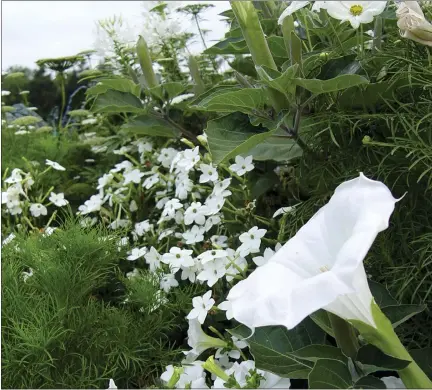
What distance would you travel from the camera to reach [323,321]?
2.92 feet

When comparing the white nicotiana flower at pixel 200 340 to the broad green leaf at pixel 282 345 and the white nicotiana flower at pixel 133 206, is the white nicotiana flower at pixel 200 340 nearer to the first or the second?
the broad green leaf at pixel 282 345

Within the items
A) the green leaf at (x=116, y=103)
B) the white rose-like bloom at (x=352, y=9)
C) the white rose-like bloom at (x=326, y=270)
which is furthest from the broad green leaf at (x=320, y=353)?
the green leaf at (x=116, y=103)

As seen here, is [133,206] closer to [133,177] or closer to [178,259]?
[133,177]

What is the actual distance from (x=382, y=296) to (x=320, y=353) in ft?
0.41

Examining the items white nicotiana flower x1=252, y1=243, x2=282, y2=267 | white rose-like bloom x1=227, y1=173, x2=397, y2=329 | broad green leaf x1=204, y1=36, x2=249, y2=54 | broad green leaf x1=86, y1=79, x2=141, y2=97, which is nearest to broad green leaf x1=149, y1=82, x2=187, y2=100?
broad green leaf x1=86, y1=79, x2=141, y2=97

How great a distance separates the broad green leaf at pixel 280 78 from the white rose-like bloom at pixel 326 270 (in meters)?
0.22

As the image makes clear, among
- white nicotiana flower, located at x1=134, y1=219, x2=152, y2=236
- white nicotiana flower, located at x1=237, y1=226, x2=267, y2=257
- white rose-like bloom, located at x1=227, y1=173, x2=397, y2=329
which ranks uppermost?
white rose-like bloom, located at x1=227, y1=173, x2=397, y2=329

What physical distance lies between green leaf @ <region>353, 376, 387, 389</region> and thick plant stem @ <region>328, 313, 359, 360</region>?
3 centimetres

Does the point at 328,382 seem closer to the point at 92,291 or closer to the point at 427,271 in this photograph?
the point at 427,271

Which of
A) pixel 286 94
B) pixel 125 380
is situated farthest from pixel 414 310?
pixel 125 380

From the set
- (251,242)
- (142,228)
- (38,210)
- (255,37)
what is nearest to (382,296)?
(251,242)

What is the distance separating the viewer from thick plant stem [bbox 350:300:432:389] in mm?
738

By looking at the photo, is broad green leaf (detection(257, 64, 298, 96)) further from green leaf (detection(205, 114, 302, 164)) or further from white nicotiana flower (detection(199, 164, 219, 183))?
white nicotiana flower (detection(199, 164, 219, 183))

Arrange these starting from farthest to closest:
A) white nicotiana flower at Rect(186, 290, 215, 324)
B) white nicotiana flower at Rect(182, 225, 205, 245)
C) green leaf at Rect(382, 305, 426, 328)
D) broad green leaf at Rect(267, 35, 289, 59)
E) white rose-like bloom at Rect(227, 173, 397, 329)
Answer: white nicotiana flower at Rect(182, 225, 205, 245) → broad green leaf at Rect(267, 35, 289, 59) → white nicotiana flower at Rect(186, 290, 215, 324) → green leaf at Rect(382, 305, 426, 328) → white rose-like bloom at Rect(227, 173, 397, 329)
